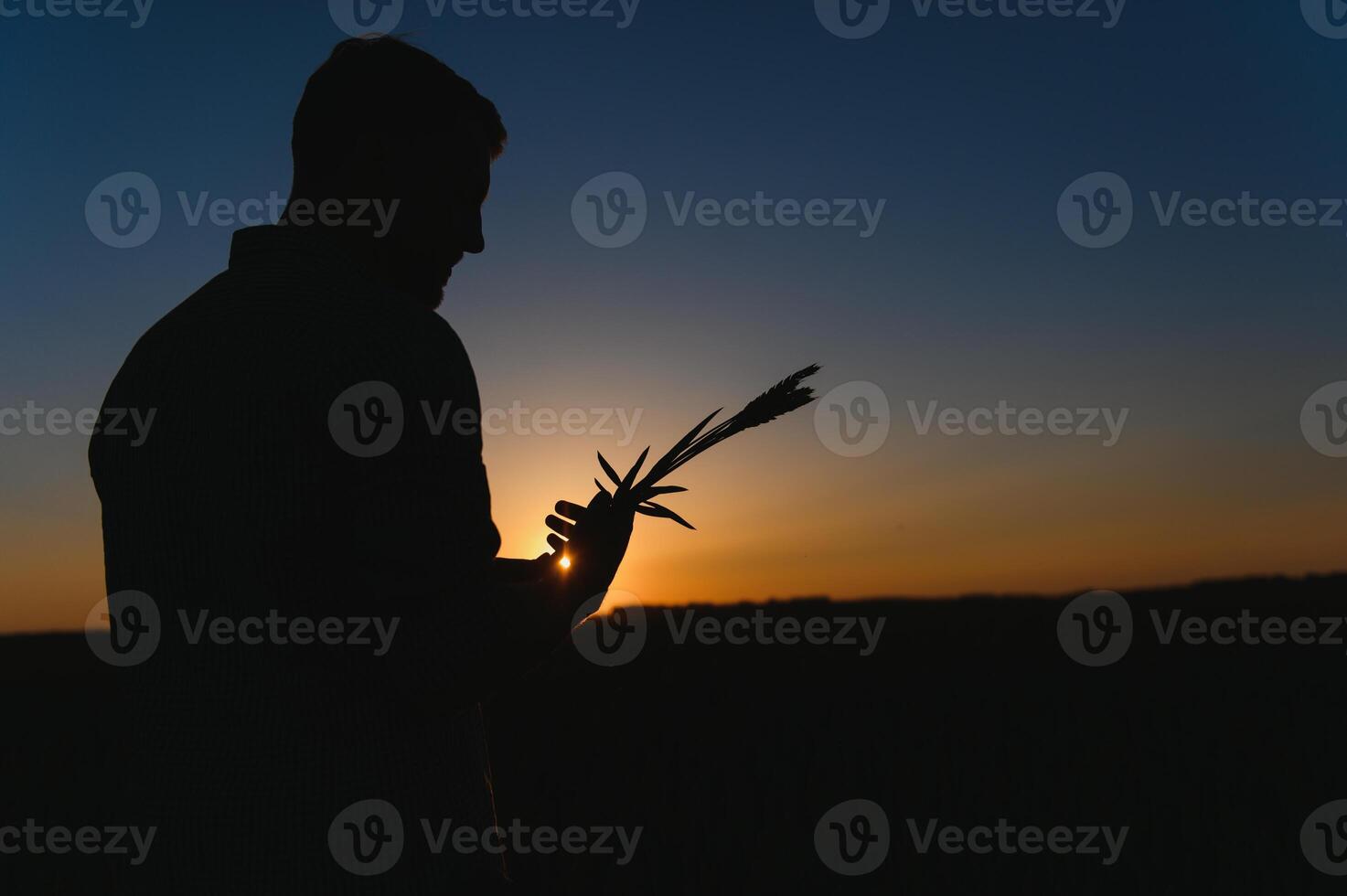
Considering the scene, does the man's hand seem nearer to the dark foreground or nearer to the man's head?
the man's head

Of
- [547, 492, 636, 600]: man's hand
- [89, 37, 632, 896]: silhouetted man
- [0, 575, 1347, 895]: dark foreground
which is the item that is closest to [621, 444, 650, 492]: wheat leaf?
[547, 492, 636, 600]: man's hand

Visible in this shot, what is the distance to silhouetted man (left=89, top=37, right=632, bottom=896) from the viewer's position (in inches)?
59.5

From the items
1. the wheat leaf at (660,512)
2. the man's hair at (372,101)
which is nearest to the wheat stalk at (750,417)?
the wheat leaf at (660,512)

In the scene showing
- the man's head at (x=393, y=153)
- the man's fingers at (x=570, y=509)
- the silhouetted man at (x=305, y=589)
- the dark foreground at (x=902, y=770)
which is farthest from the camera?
the dark foreground at (x=902, y=770)

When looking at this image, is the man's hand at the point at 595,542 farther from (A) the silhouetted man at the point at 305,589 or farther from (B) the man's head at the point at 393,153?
(B) the man's head at the point at 393,153

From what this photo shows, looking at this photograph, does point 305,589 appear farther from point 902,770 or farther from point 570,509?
point 902,770

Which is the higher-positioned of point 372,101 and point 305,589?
point 372,101

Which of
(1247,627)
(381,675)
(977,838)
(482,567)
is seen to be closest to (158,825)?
(381,675)

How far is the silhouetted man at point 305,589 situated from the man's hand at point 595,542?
0.99ft

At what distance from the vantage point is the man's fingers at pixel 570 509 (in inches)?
91.1

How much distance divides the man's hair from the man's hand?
31.4 inches

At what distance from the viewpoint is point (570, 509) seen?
2357mm

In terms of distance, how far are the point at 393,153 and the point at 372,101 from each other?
10 centimetres

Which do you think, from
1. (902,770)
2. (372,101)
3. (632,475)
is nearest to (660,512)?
(632,475)
